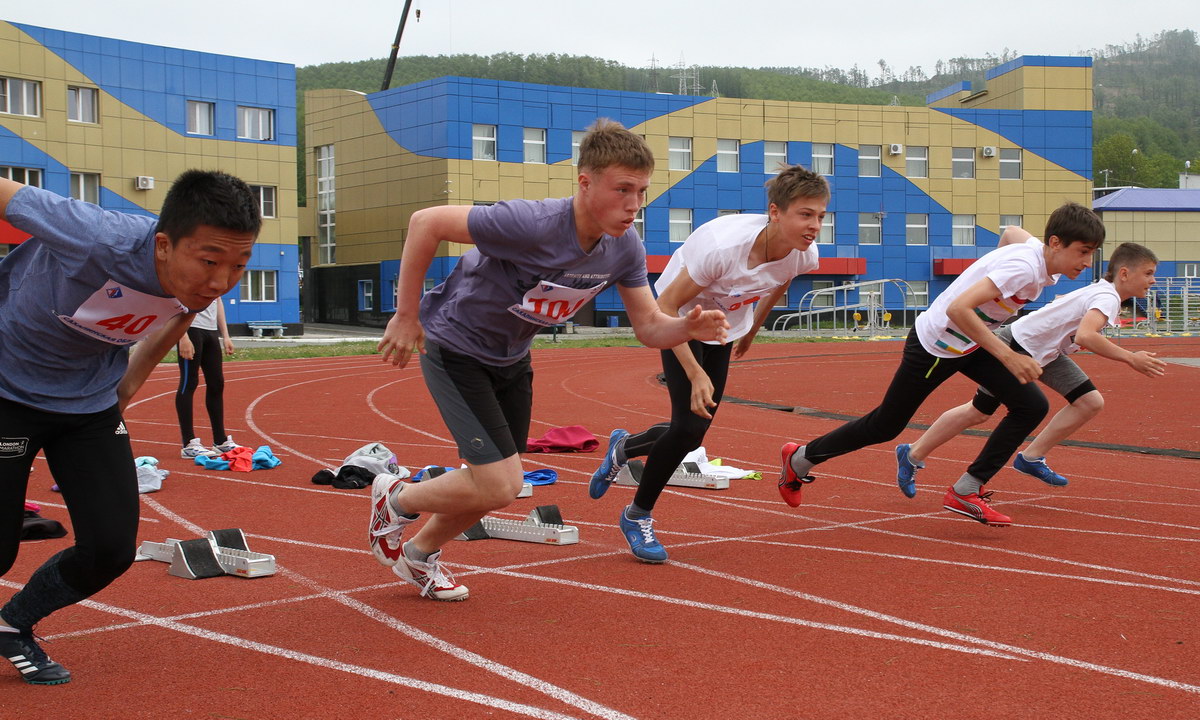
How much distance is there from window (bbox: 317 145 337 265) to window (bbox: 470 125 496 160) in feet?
29.7

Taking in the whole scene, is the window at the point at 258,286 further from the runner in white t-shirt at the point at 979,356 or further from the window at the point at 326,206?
the runner in white t-shirt at the point at 979,356

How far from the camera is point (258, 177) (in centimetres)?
3938

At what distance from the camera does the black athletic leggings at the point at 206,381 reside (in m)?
8.83

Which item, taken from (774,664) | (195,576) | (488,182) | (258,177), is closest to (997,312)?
(774,664)

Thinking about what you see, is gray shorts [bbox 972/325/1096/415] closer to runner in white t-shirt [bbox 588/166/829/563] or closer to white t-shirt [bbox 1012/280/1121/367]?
white t-shirt [bbox 1012/280/1121/367]

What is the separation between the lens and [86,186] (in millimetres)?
36156

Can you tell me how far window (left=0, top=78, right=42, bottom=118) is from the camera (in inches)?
1353

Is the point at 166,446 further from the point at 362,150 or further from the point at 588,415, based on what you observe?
the point at 362,150

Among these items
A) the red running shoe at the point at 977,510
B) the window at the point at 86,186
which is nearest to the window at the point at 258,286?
the window at the point at 86,186

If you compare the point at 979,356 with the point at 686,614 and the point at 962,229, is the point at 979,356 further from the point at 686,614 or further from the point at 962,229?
the point at 962,229

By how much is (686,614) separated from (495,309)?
1.45 metres

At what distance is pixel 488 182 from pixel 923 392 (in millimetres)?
41725

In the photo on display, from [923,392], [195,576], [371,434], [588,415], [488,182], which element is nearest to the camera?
[195,576]

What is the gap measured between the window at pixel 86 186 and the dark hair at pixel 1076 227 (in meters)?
35.6
